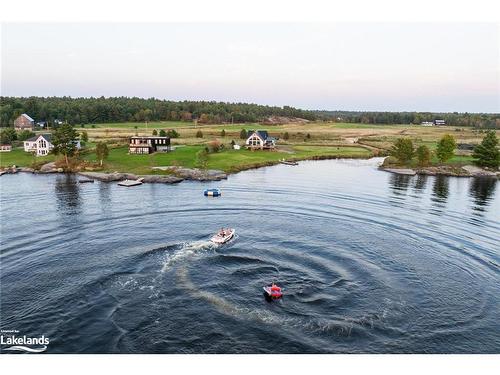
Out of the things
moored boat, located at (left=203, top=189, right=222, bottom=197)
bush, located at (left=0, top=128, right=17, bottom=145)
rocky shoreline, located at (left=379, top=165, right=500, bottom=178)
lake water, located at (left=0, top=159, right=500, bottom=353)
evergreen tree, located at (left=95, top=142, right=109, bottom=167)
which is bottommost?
lake water, located at (left=0, top=159, right=500, bottom=353)

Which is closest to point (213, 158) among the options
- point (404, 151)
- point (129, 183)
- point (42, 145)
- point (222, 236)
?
point (129, 183)

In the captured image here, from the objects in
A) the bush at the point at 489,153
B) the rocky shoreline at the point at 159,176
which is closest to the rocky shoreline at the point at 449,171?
the bush at the point at 489,153

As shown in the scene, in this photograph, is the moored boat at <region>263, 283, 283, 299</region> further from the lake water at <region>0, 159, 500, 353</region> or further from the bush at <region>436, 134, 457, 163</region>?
the bush at <region>436, 134, 457, 163</region>

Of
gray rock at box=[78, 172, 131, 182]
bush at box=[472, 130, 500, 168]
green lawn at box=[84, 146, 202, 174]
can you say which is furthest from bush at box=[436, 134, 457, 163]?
gray rock at box=[78, 172, 131, 182]

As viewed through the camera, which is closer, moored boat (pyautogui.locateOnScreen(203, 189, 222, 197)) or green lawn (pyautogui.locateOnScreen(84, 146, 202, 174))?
moored boat (pyautogui.locateOnScreen(203, 189, 222, 197))

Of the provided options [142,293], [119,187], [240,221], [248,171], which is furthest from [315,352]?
[248,171]
